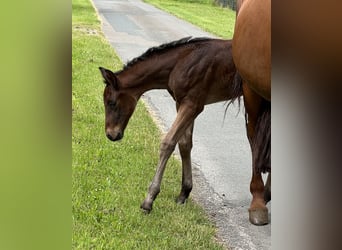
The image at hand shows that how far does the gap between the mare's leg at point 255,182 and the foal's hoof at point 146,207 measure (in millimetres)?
400

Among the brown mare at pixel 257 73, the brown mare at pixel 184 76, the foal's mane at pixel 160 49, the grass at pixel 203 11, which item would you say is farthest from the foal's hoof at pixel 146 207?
the grass at pixel 203 11

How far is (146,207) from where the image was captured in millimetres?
1941

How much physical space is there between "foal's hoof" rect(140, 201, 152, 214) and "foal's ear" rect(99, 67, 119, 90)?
47cm

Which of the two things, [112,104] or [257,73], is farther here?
[112,104]

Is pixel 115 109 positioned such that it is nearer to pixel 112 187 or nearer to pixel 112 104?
pixel 112 104

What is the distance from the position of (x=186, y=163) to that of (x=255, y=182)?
33cm

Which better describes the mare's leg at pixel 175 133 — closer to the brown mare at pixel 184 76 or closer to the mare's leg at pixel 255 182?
the brown mare at pixel 184 76

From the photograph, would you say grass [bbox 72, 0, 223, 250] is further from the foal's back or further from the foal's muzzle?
the foal's back

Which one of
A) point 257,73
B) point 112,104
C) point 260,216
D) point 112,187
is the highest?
point 257,73

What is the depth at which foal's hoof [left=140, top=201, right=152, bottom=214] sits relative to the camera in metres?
1.92

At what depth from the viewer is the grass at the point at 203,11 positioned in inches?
62.6

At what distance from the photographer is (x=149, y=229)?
5.64 feet

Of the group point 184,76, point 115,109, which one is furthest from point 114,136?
point 184,76
